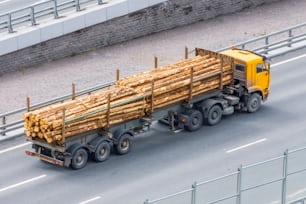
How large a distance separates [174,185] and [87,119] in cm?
333

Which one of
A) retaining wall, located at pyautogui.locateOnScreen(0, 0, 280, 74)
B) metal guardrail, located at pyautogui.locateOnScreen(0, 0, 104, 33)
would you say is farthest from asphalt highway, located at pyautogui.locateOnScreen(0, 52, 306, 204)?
metal guardrail, located at pyautogui.locateOnScreen(0, 0, 104, 33)

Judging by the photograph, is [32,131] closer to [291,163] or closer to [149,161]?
[149,161]

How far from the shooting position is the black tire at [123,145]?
38.0 metres

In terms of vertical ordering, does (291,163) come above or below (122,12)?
below

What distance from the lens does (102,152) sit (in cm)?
3762

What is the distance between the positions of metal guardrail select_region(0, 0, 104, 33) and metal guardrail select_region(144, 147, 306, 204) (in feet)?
52.9

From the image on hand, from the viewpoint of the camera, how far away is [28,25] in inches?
1837

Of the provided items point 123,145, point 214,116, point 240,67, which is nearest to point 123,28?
point 240,67

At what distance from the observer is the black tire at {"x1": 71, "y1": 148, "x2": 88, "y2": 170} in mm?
36956

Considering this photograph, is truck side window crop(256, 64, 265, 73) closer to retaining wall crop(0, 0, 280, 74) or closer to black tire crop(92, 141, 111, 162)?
black tire crop(92, 141, 111, 162)

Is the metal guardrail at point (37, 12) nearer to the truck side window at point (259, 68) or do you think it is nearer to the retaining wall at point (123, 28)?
the retaining wall at point (123, 28)

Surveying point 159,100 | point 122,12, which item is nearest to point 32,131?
point 159,100

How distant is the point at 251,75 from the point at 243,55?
76 cm

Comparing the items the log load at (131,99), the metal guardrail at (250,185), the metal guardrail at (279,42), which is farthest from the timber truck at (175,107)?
the metal guardrail at (250,185)
